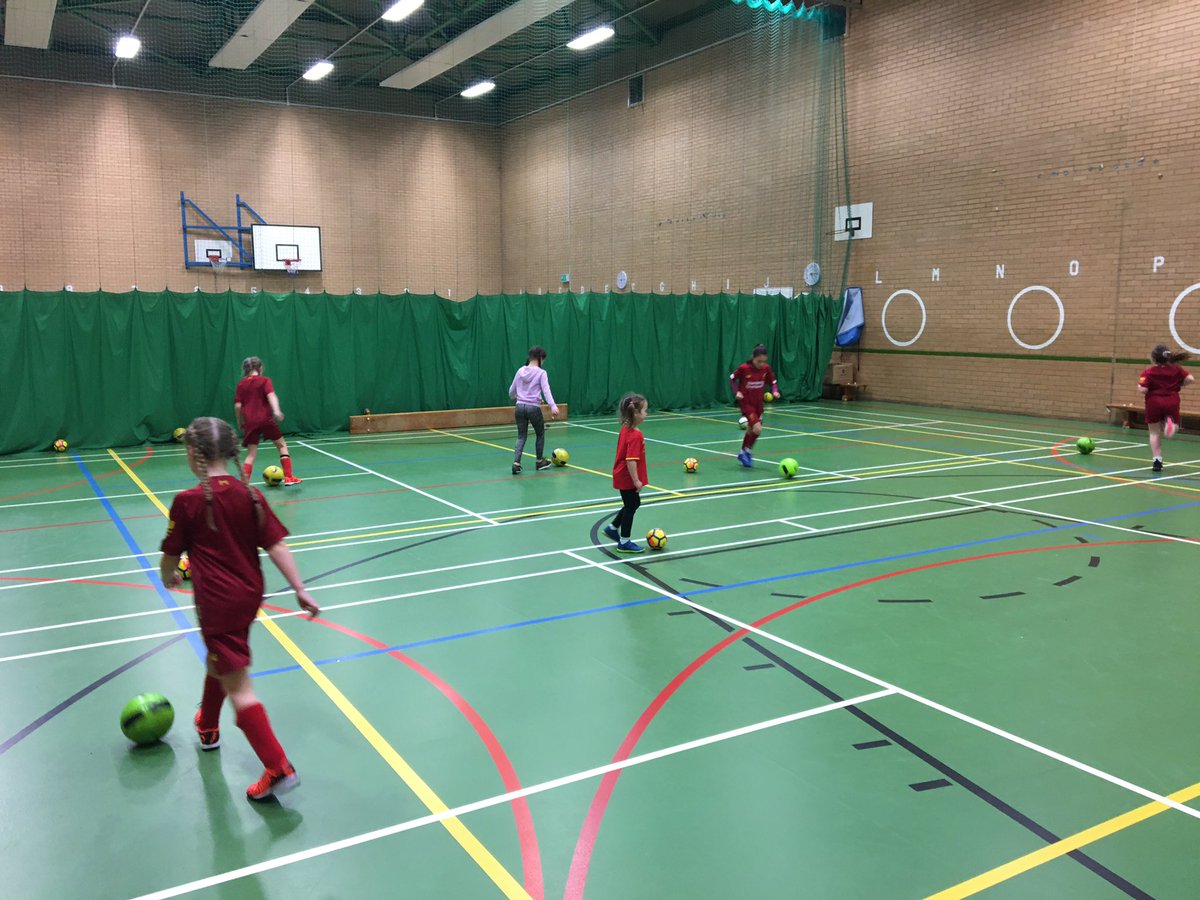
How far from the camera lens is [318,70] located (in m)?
26.4

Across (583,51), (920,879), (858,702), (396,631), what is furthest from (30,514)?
(583,51)

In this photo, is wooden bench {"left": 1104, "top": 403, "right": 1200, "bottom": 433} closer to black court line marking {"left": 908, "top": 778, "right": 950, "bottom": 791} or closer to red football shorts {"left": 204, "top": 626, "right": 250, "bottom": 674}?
black court line marking {"left": 908, "top": 778, "right": 950, "bottom": 791}

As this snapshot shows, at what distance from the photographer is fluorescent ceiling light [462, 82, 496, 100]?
28.4 m

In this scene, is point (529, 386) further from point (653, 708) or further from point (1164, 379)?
point (1164, 379)

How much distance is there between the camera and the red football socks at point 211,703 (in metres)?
4.53

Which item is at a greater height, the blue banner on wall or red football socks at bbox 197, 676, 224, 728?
the blue banner on wall

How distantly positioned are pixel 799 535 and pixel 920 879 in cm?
567

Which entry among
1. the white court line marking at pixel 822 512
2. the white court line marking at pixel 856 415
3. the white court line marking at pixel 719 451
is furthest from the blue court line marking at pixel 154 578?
the white court line marking at pixel 856 415

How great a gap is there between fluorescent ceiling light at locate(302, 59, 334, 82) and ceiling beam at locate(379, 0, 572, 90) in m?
2.11

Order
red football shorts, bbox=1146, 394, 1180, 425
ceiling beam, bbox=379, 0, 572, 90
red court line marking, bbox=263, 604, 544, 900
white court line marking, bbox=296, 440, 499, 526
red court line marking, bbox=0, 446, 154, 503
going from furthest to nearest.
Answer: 1. ceiling beam, bbox=379, 0, 572, 90
2. red football shorts, bbox=1146, 394, 1180, 425
3. red court line marking, bbox=0, 446, 154, 503
4. white court line marking, bbox=296, 440, 499, 526
5. red court line marking, bbox=263, 604, 544, 900

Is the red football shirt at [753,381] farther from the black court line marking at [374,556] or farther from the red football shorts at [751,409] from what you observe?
the black court line marking at [374,556]

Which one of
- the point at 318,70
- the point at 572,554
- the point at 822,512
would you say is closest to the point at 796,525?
the point at 822,512

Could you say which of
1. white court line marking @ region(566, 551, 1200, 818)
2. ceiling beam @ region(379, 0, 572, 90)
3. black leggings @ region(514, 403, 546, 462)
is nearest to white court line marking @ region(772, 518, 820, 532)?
white court line marking @ region(566, 551, 1200, 818)

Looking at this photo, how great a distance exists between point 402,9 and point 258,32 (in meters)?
4.19
